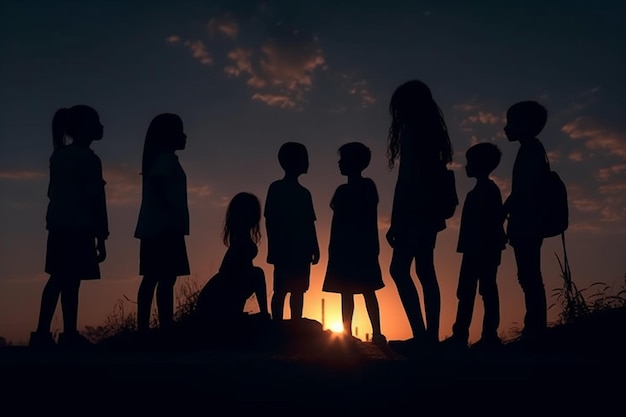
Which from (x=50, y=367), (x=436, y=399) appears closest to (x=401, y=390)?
(x=436, y=399)

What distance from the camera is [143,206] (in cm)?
726

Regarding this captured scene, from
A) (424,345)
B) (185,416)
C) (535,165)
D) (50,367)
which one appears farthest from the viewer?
(535,165)

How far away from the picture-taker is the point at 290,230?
327 inches

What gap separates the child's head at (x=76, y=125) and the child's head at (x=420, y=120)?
2.82 meters

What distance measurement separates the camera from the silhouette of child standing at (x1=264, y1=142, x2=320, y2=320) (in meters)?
8.29

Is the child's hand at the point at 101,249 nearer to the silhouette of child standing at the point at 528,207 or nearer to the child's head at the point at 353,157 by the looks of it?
the child's head at the point at 353,157

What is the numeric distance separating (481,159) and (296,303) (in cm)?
257

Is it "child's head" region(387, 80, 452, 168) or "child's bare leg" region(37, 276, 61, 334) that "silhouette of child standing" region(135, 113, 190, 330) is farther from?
"child's head" region(387, 80, 452, 168)

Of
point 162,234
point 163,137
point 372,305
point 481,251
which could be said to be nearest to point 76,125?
point 163,137

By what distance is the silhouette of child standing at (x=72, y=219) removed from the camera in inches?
264

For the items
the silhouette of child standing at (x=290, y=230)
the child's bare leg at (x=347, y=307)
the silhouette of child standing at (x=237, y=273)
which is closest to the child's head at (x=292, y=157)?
the silhouette of child standing at (x=290, y=230)

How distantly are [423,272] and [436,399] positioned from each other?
266cm

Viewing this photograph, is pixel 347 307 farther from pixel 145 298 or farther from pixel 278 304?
pixel 145 298

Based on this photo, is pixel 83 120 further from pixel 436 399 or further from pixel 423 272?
pixel 436 399
